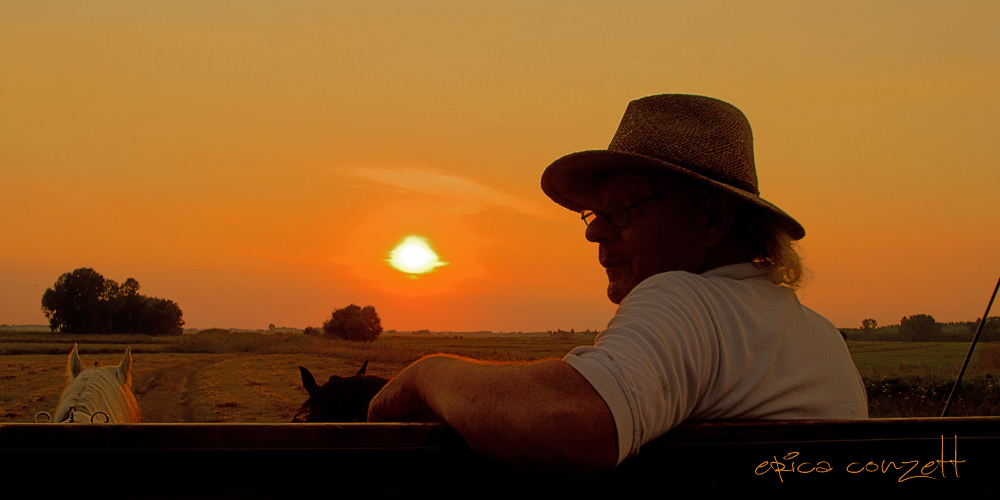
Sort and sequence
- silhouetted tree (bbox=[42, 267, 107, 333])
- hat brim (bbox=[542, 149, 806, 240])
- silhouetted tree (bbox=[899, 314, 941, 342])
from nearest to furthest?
hat brim (bbox=[542, 149, 806, 240])
silhouetted tree (bbox=[899, 314, 941, 342])
silhouetted tree (bbox=[42, 267, 107, 333])

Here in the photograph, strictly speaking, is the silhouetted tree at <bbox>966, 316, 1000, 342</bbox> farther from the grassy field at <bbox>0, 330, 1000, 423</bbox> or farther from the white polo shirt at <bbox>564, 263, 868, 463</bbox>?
the white polo shirt at <bbox>564, 263, 868, 463</bbox>

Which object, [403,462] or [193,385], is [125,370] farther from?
[193,385]

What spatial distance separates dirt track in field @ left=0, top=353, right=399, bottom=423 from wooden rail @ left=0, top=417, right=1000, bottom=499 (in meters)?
17.1

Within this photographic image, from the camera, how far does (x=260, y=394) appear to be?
98.9 ft

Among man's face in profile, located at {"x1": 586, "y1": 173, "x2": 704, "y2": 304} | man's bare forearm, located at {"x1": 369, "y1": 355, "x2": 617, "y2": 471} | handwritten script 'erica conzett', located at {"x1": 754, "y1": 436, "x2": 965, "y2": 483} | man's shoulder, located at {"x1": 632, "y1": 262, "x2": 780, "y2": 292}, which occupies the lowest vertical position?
handwritten script 'erica conzett', located at {"x1": 754, "y1": 436, "x2": 965, "y2": 483}

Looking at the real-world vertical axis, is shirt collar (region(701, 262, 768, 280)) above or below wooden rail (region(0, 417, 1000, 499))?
above

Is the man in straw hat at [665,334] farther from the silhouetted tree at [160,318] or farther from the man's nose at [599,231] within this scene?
the silhouetted tree at [160,318]

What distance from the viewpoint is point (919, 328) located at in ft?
34.8

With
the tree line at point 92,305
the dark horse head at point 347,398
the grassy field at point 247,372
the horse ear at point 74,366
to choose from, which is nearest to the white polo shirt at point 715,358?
the grassy field at point 247,372

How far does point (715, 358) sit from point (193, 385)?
36.8 meters

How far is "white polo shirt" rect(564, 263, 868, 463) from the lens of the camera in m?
1.08

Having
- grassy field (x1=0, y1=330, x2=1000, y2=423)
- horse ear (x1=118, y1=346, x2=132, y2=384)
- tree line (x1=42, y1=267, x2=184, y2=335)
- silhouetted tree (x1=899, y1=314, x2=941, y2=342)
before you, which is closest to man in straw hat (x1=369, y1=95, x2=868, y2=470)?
grassy field (x1=0, y1=330, x2=1000, y2=423)

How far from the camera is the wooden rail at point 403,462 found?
1035 mm

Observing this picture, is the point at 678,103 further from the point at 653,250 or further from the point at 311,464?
the point at 311,464
